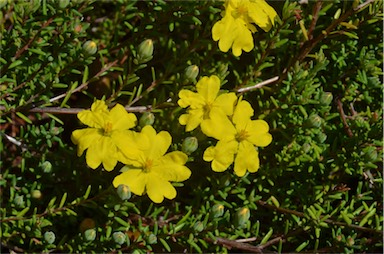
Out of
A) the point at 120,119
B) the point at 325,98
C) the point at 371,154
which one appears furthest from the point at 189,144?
the point at 371,154

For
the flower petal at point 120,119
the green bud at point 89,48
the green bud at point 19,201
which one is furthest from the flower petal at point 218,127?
the green bud at point 19,201

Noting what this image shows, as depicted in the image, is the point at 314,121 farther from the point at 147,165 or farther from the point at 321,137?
the point at 147,165

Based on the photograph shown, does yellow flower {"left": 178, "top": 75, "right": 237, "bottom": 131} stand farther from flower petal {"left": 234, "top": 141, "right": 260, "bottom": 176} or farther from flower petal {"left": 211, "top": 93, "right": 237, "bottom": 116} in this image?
flower petal {"left": 234, "top": 141, "right": 260, "bottom": 176}

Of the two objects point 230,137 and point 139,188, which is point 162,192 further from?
point 230,137

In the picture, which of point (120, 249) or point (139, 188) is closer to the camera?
point (139, 188)

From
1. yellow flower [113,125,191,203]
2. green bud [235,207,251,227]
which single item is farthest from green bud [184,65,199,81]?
green bud [235,207,251,227]

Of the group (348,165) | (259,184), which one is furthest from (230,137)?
(348,165)
